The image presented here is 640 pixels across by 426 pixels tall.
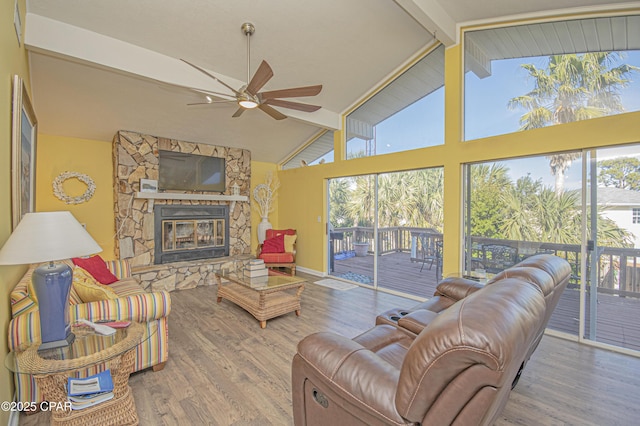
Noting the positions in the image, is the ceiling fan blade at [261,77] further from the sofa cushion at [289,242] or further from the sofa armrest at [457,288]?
the sofa cushion at [289,242]

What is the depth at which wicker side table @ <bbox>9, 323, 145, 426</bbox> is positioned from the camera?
148 cm

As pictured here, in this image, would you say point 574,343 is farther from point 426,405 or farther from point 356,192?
point 356,192

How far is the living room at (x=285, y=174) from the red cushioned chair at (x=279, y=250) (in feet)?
1.30

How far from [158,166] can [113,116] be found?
39.7 inches

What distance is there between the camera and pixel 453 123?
3.68 meters

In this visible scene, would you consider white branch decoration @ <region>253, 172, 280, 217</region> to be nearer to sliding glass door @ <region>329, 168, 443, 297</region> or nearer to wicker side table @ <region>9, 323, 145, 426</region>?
sliding glass door @ <region>329, 168, 443, 297</region>

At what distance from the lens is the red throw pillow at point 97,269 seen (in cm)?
322

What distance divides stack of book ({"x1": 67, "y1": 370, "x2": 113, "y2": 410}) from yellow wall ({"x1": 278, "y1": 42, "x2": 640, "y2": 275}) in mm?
3669

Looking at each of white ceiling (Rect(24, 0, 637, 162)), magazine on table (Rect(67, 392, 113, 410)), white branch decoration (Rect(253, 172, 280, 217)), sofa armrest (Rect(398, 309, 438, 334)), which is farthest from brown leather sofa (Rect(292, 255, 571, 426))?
white branch decoration (Rect(253, 172, 280, 217))

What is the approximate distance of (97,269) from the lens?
11.1ft

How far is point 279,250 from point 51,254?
4.19 meters

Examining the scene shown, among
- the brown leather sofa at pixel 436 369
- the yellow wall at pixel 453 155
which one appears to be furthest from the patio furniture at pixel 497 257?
the brown leather sofa at pixel 436 369

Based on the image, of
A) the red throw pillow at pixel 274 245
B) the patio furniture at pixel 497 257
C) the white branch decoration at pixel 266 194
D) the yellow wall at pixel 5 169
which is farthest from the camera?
the white branch decoration at pixel 266 194

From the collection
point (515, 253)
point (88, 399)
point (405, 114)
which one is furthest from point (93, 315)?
point (405, 114)
